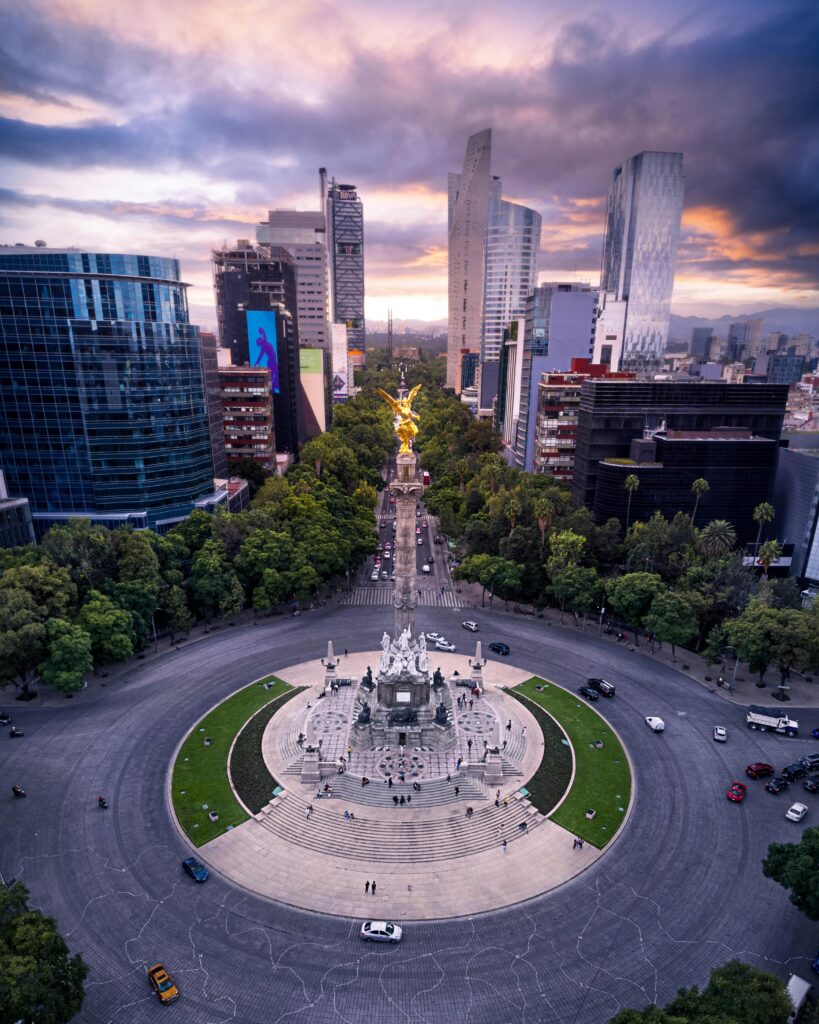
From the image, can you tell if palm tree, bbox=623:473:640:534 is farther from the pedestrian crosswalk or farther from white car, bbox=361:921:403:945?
white car, bbox=361:921:403:945

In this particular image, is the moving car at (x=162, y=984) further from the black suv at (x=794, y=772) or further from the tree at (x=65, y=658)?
the black suv at (x=794, y=772)

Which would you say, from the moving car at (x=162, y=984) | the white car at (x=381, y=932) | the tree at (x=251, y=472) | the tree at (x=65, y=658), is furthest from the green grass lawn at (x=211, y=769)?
the tree at (x=251, y=472)

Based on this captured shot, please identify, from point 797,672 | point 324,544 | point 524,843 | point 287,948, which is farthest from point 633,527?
point 287,948

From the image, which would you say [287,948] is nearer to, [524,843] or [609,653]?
[524,843]

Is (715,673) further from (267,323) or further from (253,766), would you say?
(267,323)

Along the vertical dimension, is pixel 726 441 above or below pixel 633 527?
above
